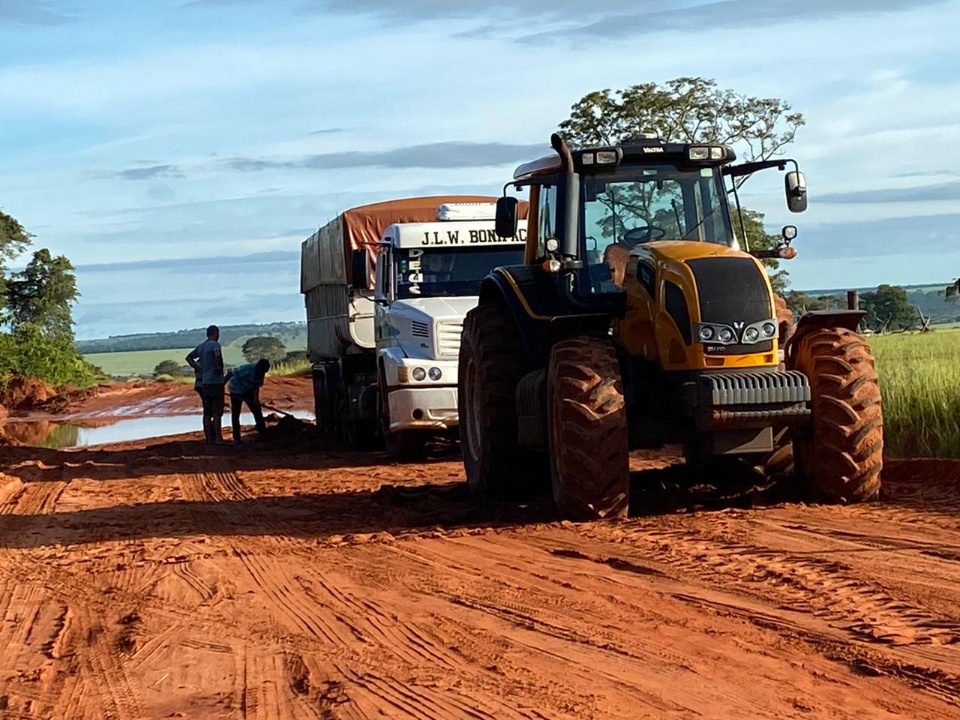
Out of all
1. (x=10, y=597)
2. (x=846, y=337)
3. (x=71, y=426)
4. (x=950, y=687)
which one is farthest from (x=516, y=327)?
(x=71, y=426)

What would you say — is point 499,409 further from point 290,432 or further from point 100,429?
point 100,429

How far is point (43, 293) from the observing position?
51.9 meters

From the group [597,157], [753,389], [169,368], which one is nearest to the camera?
[753,389]

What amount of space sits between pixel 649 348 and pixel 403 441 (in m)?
6.74

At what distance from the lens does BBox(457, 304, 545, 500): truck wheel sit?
1088 cm

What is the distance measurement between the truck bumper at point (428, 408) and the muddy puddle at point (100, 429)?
430 inches

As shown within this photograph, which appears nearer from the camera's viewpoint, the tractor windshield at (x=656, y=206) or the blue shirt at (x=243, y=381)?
the tractor windshield at (x=656, y=206)

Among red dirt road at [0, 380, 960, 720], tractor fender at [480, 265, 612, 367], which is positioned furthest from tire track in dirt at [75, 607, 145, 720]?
tractor fender at [480, 265, 612, 367]

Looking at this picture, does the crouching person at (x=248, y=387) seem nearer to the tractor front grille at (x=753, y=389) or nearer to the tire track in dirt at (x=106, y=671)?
the tractor front grille at (x=753, y=389)

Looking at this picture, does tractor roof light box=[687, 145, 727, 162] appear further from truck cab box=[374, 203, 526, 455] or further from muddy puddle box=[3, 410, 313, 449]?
muddy puddle box=[3, 410, 313, 449]

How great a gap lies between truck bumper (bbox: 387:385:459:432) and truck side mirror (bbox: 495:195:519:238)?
4834mm

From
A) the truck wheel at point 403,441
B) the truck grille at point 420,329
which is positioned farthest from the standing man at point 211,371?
the truck grille at point 420,329

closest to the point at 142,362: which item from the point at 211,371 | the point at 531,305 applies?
the point at 211,371

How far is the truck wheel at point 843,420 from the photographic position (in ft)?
30.5
